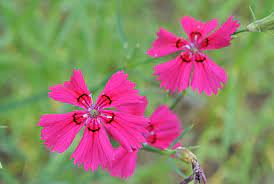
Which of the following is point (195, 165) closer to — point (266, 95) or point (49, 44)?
point (49, 44)

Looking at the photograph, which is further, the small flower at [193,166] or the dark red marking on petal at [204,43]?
the dark red marking on petal at [204,43]

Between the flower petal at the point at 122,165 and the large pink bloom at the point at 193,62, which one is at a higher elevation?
the large pink bloom at the point at 193,62

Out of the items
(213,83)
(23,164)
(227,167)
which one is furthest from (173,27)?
(213,83)

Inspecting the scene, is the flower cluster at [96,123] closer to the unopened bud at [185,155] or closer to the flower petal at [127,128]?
the flower petal at [127,128]

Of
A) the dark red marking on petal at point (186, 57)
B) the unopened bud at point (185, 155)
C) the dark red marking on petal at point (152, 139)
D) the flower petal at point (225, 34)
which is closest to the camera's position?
the unopened bud at point (185, 155)

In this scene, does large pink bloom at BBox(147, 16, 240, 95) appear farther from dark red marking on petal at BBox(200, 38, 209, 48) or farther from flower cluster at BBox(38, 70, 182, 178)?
flower cluster at BBox(38, 70, 182, 178)

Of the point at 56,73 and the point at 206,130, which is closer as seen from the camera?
the point at 56,73

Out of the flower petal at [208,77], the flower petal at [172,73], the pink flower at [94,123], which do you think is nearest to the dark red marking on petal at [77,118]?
the pink flower at [94,123]
